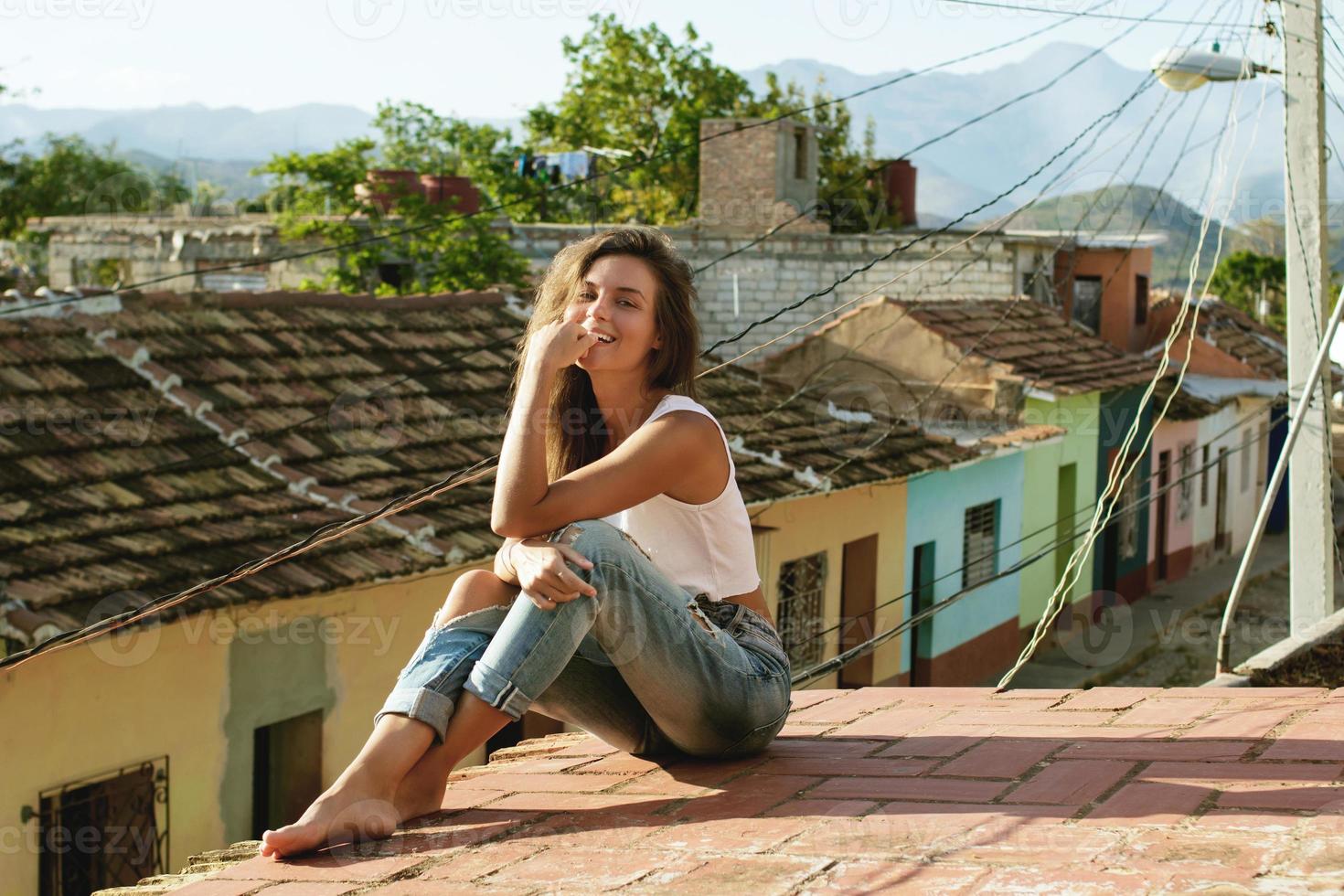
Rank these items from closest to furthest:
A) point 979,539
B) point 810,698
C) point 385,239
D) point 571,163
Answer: point 810,698
point 979,539
point 385,239
point 571,163

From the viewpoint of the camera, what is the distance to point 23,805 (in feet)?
21.0

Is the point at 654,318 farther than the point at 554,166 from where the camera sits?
No

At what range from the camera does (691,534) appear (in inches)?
132

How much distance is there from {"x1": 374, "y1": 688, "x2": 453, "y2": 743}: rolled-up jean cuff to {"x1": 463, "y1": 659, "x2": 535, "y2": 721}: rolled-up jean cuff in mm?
64

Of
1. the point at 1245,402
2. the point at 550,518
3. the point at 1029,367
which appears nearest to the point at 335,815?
the point at 550,518

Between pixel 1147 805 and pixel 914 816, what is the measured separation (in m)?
0.43

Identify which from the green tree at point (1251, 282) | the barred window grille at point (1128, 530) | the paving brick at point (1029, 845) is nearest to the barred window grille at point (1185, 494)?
the barred window grille at point (1128, 530)

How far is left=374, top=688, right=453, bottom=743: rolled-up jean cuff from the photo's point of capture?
9.59 feet

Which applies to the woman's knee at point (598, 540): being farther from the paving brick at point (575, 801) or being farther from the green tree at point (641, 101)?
the green tree at point (641, 101)

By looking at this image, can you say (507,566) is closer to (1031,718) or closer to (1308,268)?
(1031,718)

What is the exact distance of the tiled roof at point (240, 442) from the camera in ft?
22.2

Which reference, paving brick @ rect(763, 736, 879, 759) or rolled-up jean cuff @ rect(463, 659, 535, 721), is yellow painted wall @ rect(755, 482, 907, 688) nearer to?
paving brick @ rect(763, 736, 879, 759)

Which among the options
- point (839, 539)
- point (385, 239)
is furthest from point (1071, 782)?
point (385, 239)

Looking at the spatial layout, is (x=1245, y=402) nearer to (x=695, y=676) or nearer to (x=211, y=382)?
(x=211, y=382)
